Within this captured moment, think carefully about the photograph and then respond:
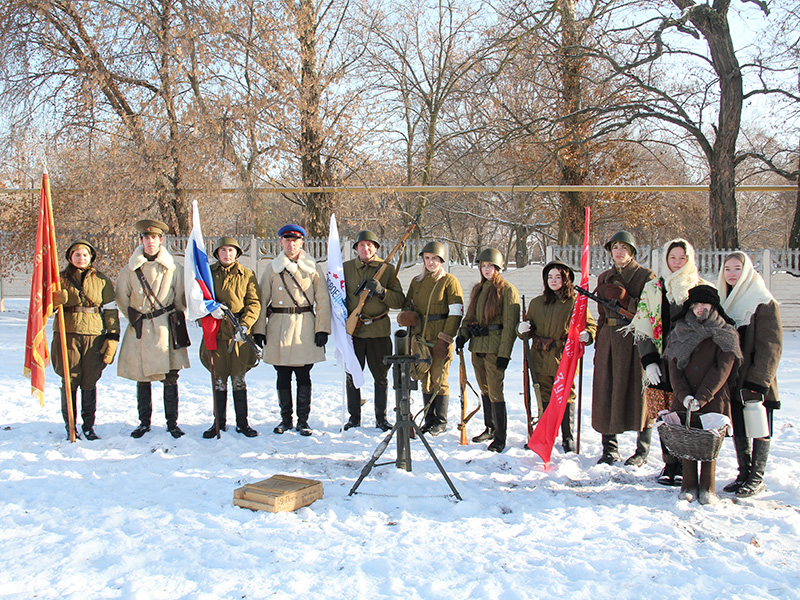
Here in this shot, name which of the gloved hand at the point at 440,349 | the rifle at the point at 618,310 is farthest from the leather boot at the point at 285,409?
the rifle at the point at 618,310

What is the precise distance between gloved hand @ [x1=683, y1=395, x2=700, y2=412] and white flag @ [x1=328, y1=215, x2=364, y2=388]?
2803mm

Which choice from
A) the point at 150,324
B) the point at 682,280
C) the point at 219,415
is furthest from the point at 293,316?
the point at 682,280

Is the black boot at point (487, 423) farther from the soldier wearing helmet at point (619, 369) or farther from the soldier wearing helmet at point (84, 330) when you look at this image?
the soldier wearing helmet at point (84, 330)

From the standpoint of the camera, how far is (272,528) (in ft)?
11.7

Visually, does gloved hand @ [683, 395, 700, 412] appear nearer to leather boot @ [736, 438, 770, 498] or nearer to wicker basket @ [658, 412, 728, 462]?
wicker basket @ [658, 412, 728, 462]

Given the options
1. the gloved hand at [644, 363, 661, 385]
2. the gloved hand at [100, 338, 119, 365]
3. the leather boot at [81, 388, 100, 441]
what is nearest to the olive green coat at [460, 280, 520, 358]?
the gloved hand at [644, 363, 661, 385]

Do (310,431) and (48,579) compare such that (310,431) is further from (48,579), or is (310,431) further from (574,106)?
(574,106)

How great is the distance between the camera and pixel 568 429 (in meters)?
5.13

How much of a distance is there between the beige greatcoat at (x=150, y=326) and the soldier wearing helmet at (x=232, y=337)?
0.34 metres

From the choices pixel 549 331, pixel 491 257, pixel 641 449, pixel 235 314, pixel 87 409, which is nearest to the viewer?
pixel 641 449

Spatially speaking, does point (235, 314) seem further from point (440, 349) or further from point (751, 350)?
point (751, 350)

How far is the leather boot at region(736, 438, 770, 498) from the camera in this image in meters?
4.09

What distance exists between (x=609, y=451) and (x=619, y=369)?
26.5 inches

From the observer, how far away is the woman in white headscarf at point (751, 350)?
13.2 ft
